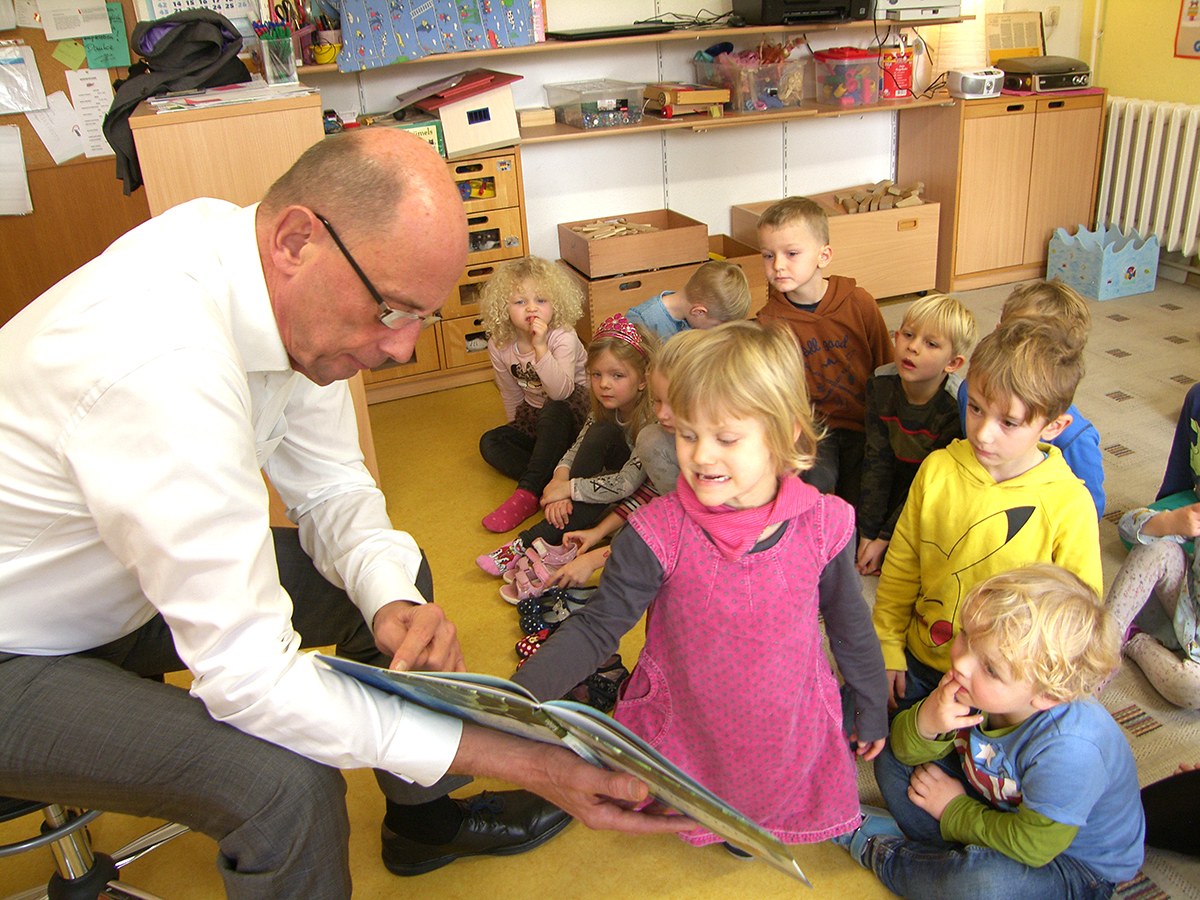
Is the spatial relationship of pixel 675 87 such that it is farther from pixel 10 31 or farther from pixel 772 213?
pixel 10 31

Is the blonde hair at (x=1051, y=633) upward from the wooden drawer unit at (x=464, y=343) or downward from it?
upward

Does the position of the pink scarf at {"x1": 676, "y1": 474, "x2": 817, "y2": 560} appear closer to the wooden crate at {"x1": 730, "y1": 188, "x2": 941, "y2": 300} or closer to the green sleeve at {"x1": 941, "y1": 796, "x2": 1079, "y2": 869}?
the green sleeve at {"x1": 941, "y1": 796, "x2": 1079, "y2": 869}

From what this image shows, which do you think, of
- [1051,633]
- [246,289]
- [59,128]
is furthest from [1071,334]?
[59,128]

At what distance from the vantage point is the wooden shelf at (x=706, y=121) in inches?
135

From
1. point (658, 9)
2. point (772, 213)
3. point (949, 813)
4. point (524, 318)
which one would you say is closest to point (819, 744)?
point (949, 813)

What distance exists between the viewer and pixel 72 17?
3.25 meters

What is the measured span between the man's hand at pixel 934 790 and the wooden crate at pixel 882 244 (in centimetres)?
262

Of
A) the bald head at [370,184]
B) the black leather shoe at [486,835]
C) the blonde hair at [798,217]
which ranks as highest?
the bald head at [370,184]

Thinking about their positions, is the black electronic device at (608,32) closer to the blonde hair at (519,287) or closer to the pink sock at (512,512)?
the blonde hair at (519,287)

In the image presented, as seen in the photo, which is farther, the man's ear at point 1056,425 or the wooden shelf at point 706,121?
the wooden shelf at point 706,121

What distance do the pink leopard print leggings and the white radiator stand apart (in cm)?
265

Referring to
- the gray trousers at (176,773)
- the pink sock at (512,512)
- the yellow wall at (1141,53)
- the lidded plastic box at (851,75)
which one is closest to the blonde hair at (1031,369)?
the gray trousers at (176,773)

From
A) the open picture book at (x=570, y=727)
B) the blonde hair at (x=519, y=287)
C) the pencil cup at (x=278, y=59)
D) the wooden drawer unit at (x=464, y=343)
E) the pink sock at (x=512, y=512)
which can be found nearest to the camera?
the open picture book at (x=570, y=727)

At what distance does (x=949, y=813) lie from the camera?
1392 mm
